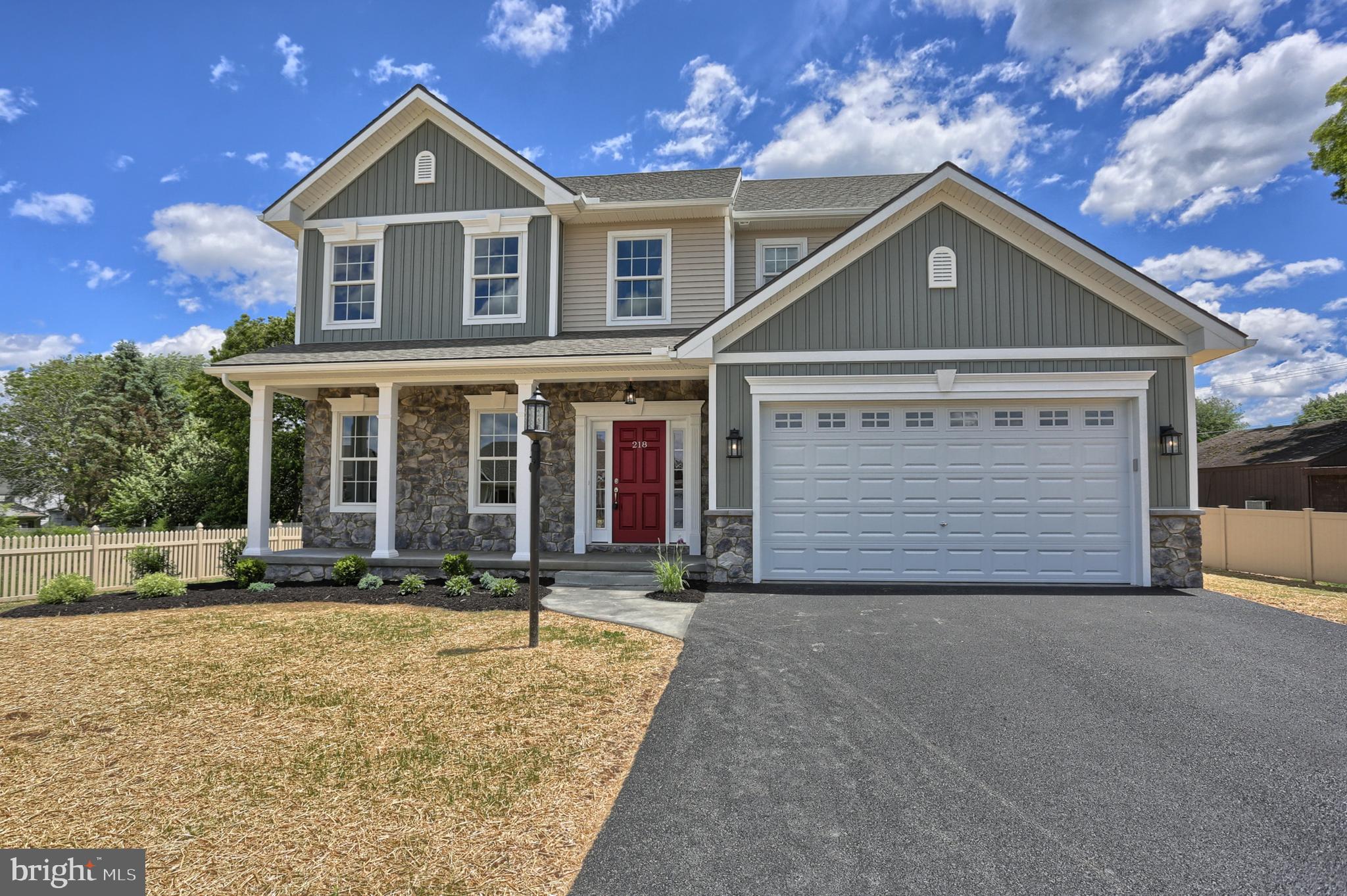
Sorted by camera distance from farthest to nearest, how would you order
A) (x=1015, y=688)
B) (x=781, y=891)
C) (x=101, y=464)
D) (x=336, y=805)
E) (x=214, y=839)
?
1. (x=101, y=464)
2. (x=1015, y=688)
3. (x=336, y=805)
4. (x=214, y=839)
5. (x=781, y=891)

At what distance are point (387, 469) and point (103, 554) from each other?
18.6 ft

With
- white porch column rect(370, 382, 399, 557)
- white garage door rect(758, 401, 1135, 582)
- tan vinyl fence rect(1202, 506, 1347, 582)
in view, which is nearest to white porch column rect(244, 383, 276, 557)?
white porch column rect(370, 382, 399, 557)

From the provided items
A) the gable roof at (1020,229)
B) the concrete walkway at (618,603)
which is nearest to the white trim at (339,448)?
the concrete walkway at (618,603)

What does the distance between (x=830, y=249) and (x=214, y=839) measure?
344 inches

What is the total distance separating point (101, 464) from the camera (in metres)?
26.1

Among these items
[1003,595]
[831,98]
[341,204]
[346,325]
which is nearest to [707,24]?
[831,98]

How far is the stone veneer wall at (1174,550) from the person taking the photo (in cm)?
873

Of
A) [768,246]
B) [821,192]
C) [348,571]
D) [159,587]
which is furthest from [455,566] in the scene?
[821,192]

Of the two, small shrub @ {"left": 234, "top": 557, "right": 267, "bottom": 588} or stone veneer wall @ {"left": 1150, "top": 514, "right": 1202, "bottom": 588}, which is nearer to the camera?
stone veneer wall @ {"left": 1150, "top": 514, "right": 1202, "bottom": 588}

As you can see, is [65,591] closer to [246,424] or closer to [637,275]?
[637,275]

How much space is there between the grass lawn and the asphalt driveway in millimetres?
2370

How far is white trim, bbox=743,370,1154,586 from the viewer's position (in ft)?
28.7

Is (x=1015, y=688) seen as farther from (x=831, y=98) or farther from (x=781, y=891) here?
(x=831, y=98)

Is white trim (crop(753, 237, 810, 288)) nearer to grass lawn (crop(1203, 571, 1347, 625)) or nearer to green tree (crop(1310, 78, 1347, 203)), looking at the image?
grass lawn (crop(1203, 571, 1347, 625))
